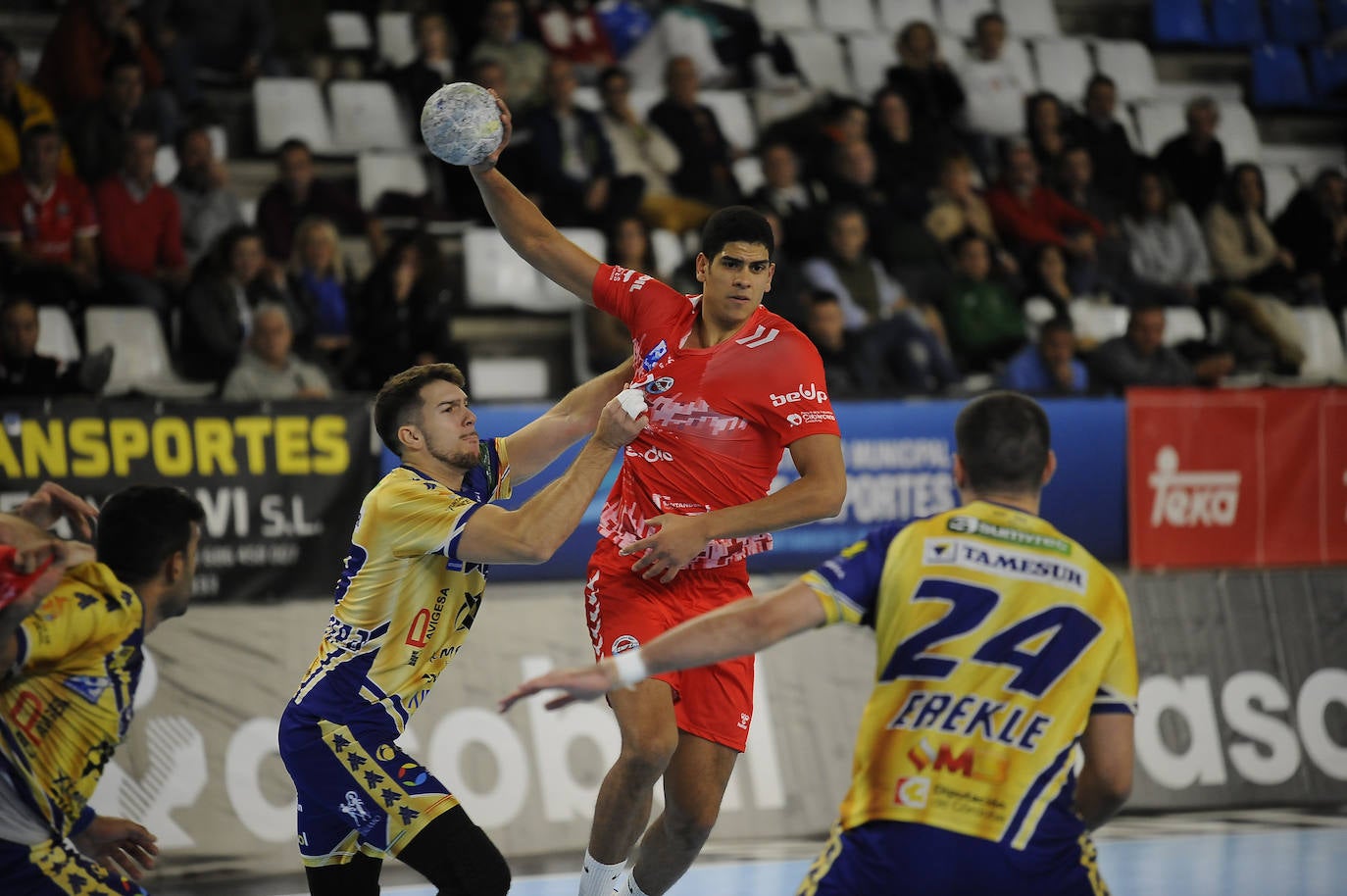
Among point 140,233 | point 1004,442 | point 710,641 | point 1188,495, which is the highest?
point 140,233

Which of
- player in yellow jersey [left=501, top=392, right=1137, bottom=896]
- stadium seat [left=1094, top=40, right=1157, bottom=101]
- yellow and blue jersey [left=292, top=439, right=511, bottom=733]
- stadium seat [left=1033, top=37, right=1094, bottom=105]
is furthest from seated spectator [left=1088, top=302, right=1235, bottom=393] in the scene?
player in yellow jersey [left=501, top=392, right=1137, bottom=896]

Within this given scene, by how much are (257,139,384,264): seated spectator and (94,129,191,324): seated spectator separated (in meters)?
0.66

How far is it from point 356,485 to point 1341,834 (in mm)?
6117

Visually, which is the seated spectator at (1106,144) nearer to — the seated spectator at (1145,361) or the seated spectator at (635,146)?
the seated spectator at (1145,361)

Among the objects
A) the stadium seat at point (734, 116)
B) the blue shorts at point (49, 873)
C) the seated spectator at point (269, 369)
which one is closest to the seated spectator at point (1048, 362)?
the stadium seat at point (734, 116)

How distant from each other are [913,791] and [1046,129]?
12.7 m

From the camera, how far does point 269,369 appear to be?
425 inches

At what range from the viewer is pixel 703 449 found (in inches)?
245

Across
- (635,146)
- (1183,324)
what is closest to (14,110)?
(635,146)

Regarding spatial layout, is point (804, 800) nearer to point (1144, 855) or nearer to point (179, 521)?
point (1144, 855)

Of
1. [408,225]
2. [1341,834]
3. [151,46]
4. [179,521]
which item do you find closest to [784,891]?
[1341,834]

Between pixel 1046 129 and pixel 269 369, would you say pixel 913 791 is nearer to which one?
pixel 269 369

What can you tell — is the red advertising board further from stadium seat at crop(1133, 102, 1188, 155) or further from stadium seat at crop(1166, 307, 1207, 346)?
stadium seat at crop(1133, 102, 1188, 155)

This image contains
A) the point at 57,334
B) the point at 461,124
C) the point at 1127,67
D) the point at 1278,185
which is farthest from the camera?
the point at 1127,67
